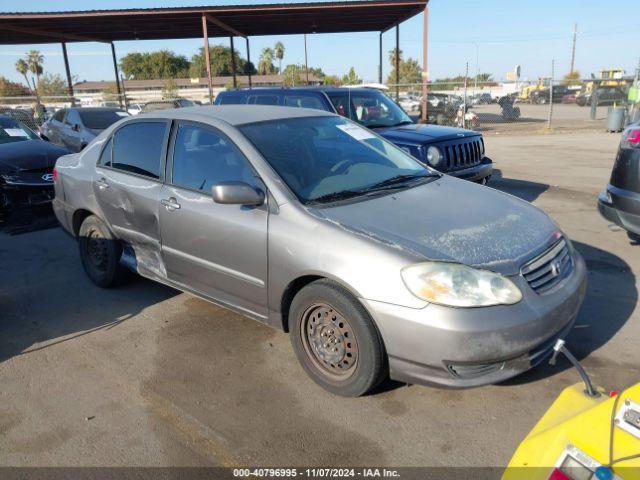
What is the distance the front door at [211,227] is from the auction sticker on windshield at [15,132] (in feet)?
20.5

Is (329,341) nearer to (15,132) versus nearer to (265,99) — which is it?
(265,99)

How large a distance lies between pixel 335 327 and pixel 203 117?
6.39 ft

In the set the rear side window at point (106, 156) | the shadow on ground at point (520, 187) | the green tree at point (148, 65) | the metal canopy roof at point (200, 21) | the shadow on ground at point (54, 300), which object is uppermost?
the green tree at point (148, 65)

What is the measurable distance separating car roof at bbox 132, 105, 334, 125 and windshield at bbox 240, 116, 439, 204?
3.7 inches

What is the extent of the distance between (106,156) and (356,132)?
232 cm

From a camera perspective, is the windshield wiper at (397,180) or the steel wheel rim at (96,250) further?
the steel wheel rim at (96,250)

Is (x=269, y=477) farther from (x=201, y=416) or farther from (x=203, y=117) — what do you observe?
(x=203, y=117)

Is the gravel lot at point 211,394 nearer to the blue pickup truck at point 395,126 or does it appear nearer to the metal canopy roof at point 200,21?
the blue pickup truck at point 395,126

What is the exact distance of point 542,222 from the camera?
3.29 metres

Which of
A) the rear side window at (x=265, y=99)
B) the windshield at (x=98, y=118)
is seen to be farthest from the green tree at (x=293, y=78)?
the rear side window at (x=265, y=99)

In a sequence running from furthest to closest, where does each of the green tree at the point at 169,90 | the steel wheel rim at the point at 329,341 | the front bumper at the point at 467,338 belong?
the green tree at the point at 169,90
the steel wheel rim at the point at 329,341
the front bumper at the point at 467,338

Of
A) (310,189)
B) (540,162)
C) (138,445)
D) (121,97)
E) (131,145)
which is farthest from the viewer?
(121,97)

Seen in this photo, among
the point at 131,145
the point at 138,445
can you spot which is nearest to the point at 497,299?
the point at 138,445

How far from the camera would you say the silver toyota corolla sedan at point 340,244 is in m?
2.57
